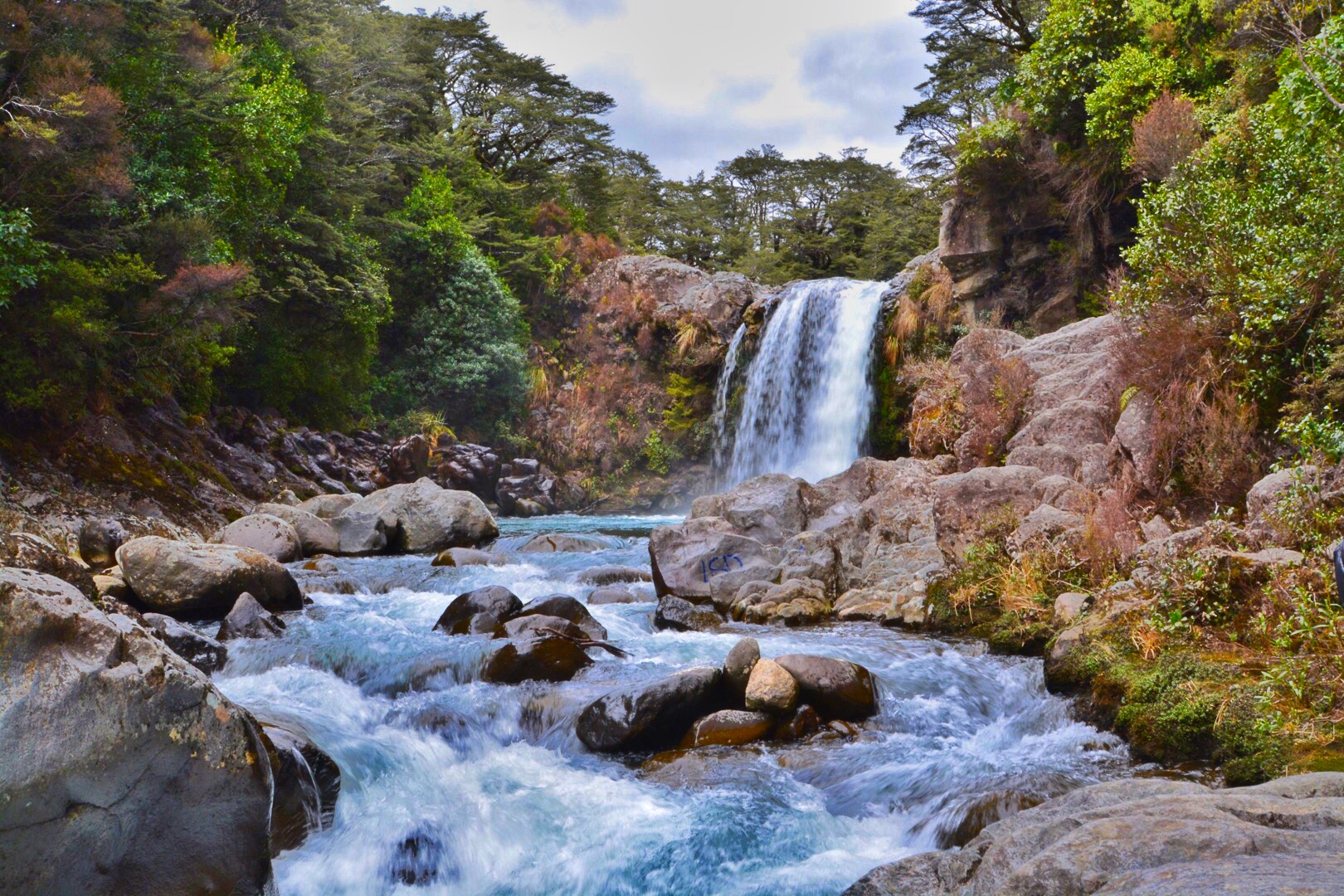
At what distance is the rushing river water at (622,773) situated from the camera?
4.87 meters

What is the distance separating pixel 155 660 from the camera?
3.49 m

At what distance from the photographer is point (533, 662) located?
7383mm

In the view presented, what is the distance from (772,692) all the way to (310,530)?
10293 millimetres

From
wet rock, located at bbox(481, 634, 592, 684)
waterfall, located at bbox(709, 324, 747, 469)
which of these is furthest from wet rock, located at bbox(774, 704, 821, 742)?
waterfall, located at bbox(709, 324, 747, 469)

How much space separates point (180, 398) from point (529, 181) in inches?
685

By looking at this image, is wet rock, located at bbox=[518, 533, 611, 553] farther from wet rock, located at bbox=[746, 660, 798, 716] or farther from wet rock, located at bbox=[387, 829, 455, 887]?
wet rock, located at bbox=[387, 829, 455, 887]

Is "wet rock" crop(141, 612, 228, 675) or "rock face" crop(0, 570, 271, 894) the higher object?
"rock face" crop(0, 570, 271, 894)

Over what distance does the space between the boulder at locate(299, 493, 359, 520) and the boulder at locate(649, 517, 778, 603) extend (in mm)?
6913

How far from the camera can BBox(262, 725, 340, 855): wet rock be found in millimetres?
4676

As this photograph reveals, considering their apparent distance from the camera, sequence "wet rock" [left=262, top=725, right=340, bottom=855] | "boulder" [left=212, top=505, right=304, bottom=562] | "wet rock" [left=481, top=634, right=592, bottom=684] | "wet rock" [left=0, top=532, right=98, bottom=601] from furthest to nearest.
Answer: "boulder" [left=212, top=505, right=304, bottom=562] < "wet rock" [left=481, top=634, right=592, bottom=684] < "wet rock" [left=0, top=532, right=98, bottom=601] < "wet rock" [left=262, top=725, right=340, bottom=855]

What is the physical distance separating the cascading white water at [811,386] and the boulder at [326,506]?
30.3 ft

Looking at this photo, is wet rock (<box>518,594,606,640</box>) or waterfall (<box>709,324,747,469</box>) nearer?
wet rock (<box>518,594,606,640</box>)

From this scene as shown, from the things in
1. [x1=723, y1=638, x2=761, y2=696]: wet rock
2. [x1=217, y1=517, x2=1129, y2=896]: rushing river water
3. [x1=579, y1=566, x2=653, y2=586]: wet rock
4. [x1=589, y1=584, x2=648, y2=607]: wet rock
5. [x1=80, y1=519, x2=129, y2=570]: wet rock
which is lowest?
[x1=217, y1=517, x2=1129, y2=896]: rushing river water

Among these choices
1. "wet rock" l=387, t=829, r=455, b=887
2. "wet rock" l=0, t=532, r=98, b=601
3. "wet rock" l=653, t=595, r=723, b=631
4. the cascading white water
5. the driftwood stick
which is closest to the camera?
"wet rock" l=387, t=829, r=455, b=887
